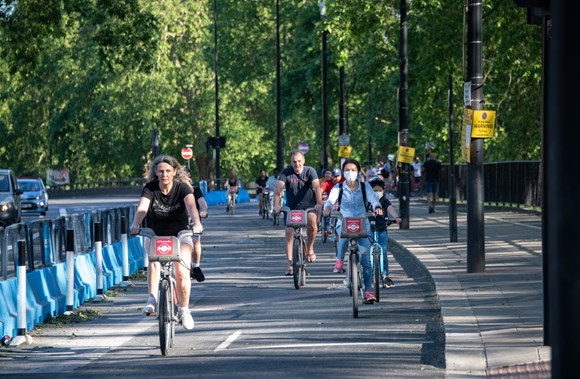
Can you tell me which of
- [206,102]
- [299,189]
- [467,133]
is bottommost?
[299,189]

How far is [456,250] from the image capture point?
87.0 ft

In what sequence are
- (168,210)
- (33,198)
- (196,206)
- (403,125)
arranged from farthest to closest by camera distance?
1. (33,198)
2. (403,125)
3. (196,206)
4. (168,210)

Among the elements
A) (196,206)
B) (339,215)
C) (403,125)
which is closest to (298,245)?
(339,215)

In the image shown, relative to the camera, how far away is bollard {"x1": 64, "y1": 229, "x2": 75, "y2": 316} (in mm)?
16969

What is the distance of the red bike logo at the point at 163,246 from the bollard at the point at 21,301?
1.76 metres

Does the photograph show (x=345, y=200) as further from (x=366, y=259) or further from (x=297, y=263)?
(x=297, y=263)

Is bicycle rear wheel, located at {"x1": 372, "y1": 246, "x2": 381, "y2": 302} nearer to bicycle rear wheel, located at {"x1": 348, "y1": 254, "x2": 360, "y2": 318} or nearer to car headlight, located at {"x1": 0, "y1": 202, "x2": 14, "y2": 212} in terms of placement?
bicycle rear wheel, located at {"x1": 348, "y1": 254, "x2": 360, "y2": 318}

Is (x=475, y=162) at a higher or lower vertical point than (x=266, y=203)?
higher

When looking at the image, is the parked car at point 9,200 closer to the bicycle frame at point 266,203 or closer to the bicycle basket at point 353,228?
the bicycle frame at point 266,203

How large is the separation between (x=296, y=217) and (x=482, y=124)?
9.13 ft

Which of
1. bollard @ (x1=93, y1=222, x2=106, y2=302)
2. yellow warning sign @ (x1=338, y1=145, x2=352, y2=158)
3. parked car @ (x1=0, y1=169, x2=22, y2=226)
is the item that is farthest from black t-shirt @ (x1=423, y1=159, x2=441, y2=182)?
bollard @ (x1=93, y1=222, x2=106, y2=302)

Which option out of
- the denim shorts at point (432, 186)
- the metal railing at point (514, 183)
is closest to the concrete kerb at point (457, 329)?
the metal railing at point (514, 183)

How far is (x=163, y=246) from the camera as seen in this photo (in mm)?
13133

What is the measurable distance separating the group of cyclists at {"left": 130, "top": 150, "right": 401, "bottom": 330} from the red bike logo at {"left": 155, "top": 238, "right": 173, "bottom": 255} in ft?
0.83
